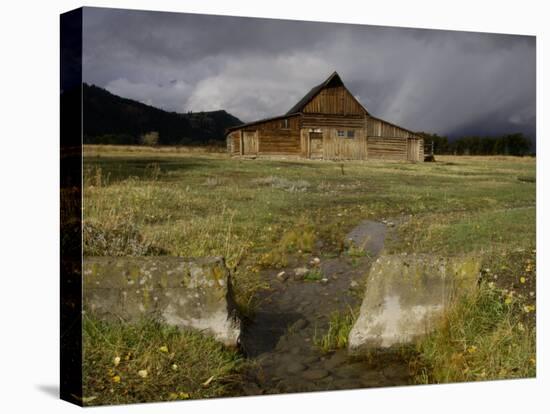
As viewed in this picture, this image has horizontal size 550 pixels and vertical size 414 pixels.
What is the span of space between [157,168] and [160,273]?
110cm

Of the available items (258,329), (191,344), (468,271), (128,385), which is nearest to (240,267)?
(258,329)

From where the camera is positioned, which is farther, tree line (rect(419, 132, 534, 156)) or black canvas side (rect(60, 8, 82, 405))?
tree line (rect(419, 132, 534, 156))

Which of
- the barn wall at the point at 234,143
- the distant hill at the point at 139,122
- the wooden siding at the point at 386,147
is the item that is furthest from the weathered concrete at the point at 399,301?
the distant hill at the point at 139,122

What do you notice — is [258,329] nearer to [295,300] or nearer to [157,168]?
[295,300]

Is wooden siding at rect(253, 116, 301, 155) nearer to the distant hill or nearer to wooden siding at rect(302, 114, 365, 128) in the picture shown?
wooden siding at rect(302, 114, 365, 128)

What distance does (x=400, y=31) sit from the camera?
24.9 feet

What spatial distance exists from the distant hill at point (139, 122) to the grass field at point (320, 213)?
0.12 meters

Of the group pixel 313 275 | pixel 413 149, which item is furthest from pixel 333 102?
pixel 313 275

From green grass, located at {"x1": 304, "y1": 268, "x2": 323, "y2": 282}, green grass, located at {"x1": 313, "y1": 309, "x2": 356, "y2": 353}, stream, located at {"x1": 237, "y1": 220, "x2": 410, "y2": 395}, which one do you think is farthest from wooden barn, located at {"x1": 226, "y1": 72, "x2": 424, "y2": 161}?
green grass, located at {"x1": 313, "y1": 309, "x2": 356, "y2": 353}

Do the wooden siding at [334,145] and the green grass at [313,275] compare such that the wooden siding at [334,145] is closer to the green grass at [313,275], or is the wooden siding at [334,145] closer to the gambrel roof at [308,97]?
the gambrel roof at [308,97]

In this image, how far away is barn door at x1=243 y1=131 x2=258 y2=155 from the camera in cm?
727

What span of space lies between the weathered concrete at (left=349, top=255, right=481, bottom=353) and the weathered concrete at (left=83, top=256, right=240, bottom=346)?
1.31 meters

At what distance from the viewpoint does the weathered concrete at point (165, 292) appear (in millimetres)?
6285

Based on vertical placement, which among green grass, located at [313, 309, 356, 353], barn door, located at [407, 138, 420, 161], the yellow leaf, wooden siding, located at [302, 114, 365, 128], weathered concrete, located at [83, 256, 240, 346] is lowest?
the yellow leaf
